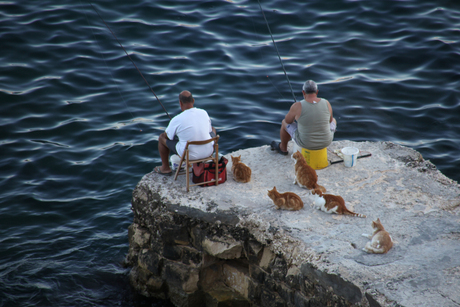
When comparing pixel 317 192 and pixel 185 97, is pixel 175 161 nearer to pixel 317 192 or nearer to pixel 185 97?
pixel 185 97

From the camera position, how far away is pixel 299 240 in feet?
15.8

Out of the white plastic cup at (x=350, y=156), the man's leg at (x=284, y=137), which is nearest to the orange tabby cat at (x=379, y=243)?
the white plastic cup at (x=350, y=156)

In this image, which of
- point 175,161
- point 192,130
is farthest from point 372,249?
point 175,161

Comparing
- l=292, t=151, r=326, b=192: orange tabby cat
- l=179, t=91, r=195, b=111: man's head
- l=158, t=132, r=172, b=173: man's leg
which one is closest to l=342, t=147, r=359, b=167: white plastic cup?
l=292, t=151, r=326, b=192: orange tabby cat

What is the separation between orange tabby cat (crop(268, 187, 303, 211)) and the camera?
531 centimetres

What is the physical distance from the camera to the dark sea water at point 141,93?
7.51 meters

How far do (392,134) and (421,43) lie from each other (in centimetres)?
431

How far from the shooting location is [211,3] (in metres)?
14.9

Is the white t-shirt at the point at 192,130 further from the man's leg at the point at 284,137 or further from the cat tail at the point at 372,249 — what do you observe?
the cat tail at the point at 372,249

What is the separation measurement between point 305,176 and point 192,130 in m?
1.63

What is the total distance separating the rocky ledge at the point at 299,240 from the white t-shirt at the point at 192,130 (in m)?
0.51

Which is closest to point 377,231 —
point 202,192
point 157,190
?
point 202,192

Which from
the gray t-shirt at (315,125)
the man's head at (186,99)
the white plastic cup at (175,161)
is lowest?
the white plastic cup at (175,161)

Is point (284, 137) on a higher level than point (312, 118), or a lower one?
lower
